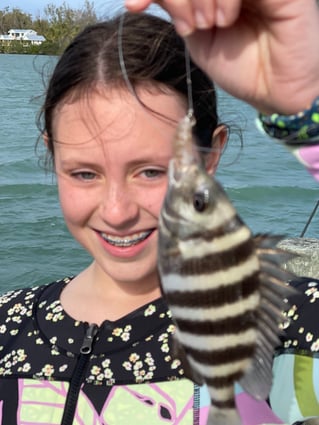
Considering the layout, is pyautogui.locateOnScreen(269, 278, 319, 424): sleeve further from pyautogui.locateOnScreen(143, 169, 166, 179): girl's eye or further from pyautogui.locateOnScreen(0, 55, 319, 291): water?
pyautogui.locateOnScreen(0, 55, 319, 291): water

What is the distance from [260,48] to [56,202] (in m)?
10.2

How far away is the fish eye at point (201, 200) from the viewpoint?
1294 mm

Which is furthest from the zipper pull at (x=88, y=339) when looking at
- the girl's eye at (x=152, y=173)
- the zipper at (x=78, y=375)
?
the girl's eye at (x=152, y=173)

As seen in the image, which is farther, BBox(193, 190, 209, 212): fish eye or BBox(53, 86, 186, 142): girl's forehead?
BBox(53, 86, 186, 142): girl's forehead

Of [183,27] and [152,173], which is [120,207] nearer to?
[152,173]

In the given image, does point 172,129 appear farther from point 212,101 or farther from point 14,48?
point 14,48

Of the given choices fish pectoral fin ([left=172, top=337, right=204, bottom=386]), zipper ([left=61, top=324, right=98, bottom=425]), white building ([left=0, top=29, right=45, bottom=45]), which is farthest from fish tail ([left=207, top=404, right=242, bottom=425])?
white building ([left=0, top=29, right=45, bottom=45])

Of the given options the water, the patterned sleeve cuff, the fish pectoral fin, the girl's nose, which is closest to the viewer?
the fish pectoral fin

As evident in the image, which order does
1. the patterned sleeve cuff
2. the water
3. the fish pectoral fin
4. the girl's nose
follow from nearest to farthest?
1. the fish pectoral fin
2. the patterned sleeve cuff
3. the girl's nose
4. the water

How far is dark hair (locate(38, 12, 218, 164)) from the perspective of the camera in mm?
2275

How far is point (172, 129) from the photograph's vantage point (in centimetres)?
213

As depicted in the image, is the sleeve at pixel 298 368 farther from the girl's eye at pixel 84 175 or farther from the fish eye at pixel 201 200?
the fish eye at pixel 201 200

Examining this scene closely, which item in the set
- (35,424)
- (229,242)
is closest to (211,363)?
(229,242)

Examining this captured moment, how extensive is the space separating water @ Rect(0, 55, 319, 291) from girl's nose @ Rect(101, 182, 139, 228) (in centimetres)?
439
